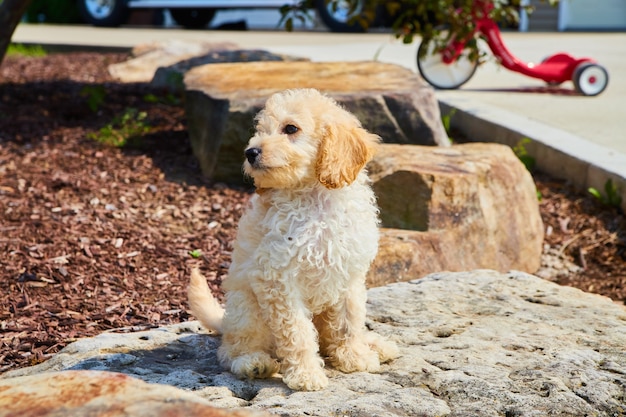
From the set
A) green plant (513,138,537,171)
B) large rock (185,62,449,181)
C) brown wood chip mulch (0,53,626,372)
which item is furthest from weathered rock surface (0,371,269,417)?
green plant (513,138,537,171)

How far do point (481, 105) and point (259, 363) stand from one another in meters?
5.69

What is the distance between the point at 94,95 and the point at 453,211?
167 inches

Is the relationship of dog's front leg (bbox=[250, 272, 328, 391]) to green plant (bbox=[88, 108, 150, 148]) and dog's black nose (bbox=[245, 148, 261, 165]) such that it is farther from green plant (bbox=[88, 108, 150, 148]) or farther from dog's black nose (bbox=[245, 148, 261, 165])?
green plant (bbox=[88, 108, 150, 148])

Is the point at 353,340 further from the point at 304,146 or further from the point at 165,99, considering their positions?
the point at 165,99

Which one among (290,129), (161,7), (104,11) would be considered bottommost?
(290,129)

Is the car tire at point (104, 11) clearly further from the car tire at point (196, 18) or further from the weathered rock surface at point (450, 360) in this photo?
the weathered rock surface at point (450, 360)

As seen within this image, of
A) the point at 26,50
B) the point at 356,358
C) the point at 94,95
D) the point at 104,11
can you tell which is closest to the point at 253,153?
the point at 356,358

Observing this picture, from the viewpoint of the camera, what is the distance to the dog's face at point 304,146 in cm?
328

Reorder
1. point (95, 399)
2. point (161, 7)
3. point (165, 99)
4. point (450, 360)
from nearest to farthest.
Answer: point (95, 399) → point (450, 360) → point (165, 99) → point (161, 7)

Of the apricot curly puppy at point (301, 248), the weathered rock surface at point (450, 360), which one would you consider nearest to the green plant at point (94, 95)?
the weathered rock surface at point (450, 360)

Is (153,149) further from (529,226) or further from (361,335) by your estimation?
(361,335)

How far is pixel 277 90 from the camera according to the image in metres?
6.48

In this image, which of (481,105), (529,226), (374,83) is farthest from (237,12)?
(529,226)

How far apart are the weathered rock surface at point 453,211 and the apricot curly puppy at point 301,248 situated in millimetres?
1301
